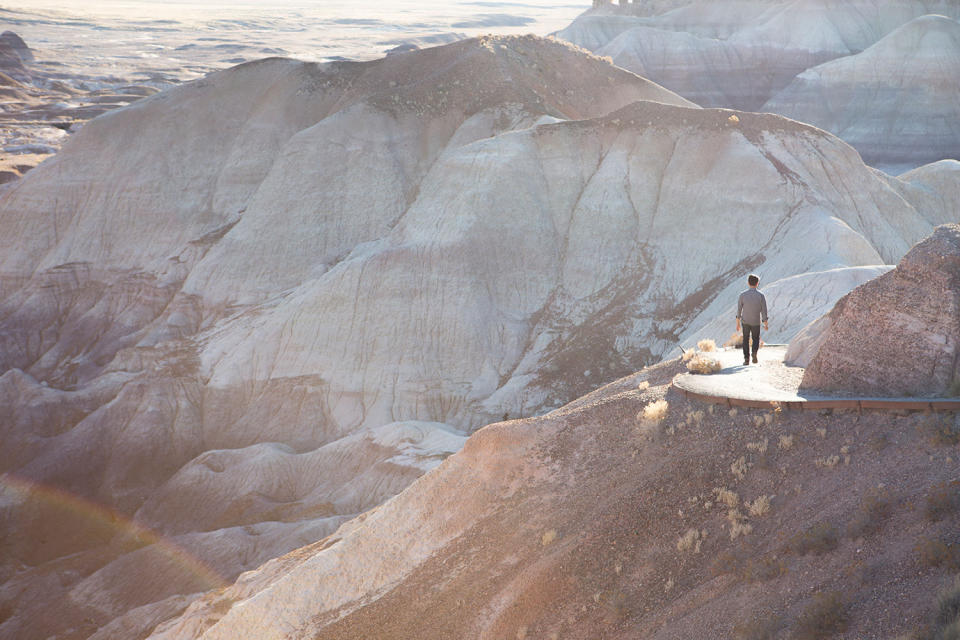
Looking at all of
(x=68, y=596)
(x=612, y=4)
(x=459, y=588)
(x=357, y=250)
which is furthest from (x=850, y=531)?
(x=612, y=4)

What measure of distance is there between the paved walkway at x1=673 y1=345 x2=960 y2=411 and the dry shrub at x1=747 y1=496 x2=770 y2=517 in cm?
161

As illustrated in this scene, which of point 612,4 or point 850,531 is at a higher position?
point 612,4

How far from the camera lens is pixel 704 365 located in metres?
12.7

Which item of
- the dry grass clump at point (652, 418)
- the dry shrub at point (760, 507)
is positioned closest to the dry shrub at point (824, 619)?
the dry shrub at point (760, 507)

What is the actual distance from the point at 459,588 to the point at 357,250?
80.1ft

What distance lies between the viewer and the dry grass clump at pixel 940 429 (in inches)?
325

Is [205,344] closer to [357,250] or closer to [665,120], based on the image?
[357,250]

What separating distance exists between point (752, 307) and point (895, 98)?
6611 cm

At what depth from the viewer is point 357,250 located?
33.4 m

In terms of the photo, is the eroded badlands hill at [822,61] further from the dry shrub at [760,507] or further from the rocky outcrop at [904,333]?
the dry shrub at [760,507]

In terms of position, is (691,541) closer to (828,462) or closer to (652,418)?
(828,462)

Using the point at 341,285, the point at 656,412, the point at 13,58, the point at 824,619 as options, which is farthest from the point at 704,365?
the point at 13,58

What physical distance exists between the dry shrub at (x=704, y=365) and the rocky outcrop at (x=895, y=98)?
60.2 metres

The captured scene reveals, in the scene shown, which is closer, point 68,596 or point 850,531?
point 850,531
